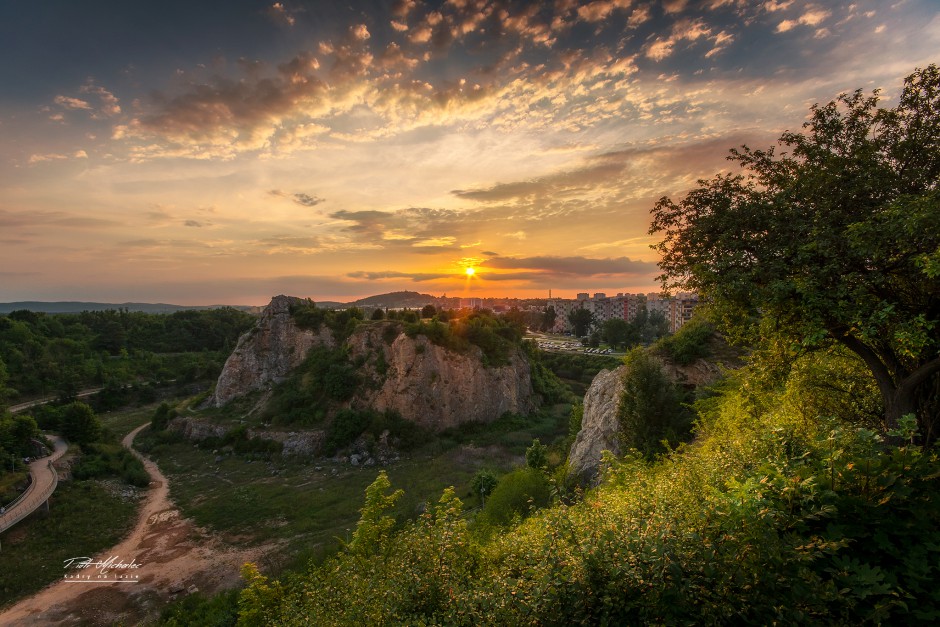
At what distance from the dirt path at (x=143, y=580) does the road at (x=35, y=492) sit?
23.1ft

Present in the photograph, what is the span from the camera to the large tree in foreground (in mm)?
6723

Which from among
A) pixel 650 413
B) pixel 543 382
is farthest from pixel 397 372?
pixel 650 413

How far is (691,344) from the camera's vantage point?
20.7 m

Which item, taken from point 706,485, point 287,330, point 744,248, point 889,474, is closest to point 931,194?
point 744,248

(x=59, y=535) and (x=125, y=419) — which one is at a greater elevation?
(x=59, y=535)

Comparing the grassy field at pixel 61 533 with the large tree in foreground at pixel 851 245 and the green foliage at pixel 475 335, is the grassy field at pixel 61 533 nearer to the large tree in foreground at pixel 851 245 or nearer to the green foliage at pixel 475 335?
the green foliage at pixel 475 335

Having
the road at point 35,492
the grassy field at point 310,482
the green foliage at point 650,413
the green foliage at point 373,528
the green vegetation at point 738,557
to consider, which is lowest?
the grassy field at point 310,482

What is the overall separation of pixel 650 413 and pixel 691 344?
6.39 m

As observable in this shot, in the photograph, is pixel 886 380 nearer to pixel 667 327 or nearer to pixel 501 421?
pixel 501 421

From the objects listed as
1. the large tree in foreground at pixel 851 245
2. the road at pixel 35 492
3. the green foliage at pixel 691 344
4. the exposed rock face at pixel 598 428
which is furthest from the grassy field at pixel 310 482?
the large tree in foreground at pixel 851 245

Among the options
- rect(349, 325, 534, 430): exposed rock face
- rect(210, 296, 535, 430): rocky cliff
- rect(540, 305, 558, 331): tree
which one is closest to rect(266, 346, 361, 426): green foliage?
rect(210, 296, 535, 430): rocky cliff

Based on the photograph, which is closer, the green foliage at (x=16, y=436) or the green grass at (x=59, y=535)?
the green grass at (x=59, y=535)

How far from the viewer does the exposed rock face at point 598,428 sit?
1953cm

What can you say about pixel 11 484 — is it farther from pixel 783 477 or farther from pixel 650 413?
pixel 783 477
